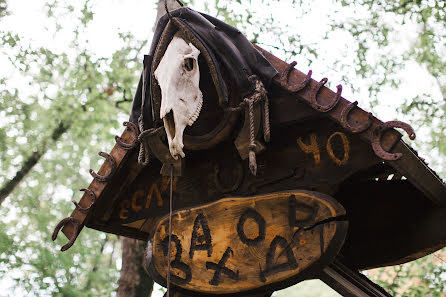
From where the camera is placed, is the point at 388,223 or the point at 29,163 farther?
the point at 29,163

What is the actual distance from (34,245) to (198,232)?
25.6 ft

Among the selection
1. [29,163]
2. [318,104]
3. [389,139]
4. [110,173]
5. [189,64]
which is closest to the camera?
[389,139]

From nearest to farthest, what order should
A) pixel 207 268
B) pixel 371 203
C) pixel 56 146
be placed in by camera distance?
pixel 207 268, pixel 371 203, pixel 56 146

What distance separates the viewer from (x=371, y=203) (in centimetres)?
381

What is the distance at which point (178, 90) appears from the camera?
316cm

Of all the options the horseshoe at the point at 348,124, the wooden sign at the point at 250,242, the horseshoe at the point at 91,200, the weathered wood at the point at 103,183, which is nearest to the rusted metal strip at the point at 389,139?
the horseshoe at the point at 348,124

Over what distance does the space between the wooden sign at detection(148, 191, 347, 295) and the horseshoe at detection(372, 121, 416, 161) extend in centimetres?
37

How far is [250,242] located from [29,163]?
8.94 m

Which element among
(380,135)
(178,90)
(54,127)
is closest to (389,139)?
(380,135)

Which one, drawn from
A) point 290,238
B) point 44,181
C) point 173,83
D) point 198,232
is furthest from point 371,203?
point 44,181

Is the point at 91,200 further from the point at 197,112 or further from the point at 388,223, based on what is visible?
the point at 388,223

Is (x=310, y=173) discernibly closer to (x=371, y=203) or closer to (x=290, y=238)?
(x=290, y=238)

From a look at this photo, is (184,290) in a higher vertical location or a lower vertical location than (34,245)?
lower

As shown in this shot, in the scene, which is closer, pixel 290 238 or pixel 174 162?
pixel 290 238
